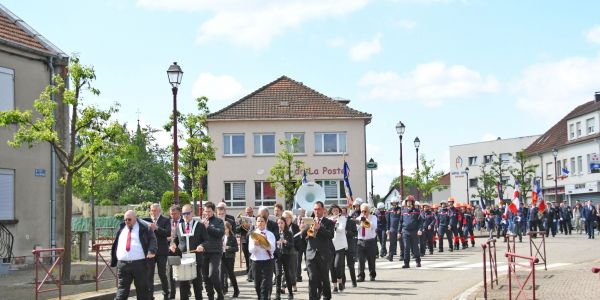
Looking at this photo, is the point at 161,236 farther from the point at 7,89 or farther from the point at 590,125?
the point at 590,125

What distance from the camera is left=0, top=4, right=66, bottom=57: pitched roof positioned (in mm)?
24572

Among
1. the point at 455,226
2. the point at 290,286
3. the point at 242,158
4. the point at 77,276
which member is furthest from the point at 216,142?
the point at 290,286

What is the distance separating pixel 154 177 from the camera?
83.9m

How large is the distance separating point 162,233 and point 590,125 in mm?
55743

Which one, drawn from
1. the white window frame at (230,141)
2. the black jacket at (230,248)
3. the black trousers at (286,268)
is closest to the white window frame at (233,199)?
the white window frame at (230,141)

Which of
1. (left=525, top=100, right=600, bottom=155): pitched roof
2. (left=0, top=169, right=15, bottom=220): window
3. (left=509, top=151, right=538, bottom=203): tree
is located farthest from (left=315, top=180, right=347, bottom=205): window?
(left=0, top=169, right=15, bottom=220): window

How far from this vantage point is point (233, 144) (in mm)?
56031

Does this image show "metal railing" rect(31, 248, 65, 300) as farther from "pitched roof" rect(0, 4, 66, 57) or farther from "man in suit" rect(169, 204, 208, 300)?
"pitched roof" rect(0, 4, 66, 57)

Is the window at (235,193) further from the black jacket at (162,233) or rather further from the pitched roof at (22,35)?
the black jacket at (162,233)

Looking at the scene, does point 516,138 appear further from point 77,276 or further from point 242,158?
point 77,276

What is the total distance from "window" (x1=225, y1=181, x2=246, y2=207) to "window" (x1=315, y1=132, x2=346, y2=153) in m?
5.98

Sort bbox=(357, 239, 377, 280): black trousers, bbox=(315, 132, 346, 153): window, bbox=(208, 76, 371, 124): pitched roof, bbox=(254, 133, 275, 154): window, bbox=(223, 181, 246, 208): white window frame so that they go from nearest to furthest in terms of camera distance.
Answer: bbox=(357, 239, 377, 280): black trousers
bbox=(223, 181, 246, 208): white window frame
bbox=(254, 133, 275, 154): window
bbox=(208, 76, 371, 124): pitched roof
bbox=(315, 132, 346, 153): window

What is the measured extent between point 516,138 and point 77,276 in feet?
242

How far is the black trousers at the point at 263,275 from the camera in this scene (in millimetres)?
13531
